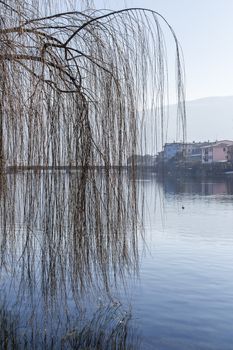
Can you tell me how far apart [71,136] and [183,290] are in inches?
258

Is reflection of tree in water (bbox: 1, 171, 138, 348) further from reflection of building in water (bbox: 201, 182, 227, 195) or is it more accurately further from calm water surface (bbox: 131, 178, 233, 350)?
reflection of building in water (bbox: 201, 182, 227, 195)

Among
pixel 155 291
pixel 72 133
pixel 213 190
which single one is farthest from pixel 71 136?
pixel 213 190

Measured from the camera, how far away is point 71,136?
284 cm

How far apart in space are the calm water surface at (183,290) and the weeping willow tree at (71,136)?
0.40 m

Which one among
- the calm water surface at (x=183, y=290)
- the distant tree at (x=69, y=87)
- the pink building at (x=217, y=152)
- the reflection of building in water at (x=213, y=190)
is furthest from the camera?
the pink building at (x=217, y=152)

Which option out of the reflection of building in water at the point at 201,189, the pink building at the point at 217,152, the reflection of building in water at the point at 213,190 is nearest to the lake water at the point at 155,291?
the reflection of building in water at the point at 201,189

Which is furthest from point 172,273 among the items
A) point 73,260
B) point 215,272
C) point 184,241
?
point 73,260

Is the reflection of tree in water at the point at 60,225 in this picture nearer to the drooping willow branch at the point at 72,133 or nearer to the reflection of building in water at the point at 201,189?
the drooping willow branch at the point at 72,133

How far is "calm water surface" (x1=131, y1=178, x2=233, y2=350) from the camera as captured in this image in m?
6.21

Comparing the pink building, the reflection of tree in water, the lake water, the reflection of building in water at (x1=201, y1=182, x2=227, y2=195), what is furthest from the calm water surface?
the pink building

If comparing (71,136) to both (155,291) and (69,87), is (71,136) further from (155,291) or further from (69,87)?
(155,291)

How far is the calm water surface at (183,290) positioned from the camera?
621cm

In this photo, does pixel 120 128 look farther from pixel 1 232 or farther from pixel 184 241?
pixel 184 241

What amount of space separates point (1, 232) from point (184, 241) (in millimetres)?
12540
